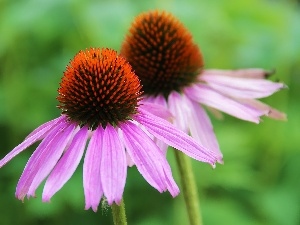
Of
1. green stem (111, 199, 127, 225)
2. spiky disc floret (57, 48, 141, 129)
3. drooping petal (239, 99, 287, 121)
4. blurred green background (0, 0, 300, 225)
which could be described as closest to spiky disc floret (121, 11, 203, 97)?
drooping petal (239, 99, 287, 121)

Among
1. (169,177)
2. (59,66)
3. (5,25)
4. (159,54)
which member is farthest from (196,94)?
(5,25)

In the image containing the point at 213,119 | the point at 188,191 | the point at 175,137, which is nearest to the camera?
the point at 175,137

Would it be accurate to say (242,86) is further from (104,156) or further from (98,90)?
(104,156)

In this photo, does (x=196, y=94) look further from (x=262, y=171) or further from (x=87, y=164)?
(x=262, y=171)

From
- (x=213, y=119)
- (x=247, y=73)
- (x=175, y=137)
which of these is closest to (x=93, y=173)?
(x=175, y=137)

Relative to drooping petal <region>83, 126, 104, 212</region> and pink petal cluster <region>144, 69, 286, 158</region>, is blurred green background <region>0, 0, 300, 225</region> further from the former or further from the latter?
drooping petal <region>83, 126, 104, 212</region>

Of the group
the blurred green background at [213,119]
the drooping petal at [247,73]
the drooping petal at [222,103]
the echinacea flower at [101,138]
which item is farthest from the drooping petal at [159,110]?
the blurred green background at [213,119]
